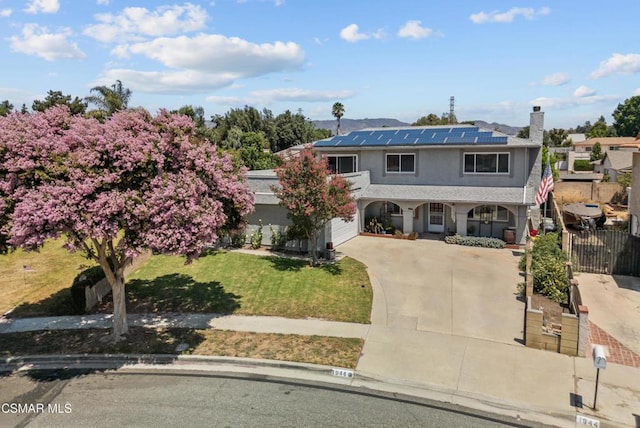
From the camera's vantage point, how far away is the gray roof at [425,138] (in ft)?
78.7

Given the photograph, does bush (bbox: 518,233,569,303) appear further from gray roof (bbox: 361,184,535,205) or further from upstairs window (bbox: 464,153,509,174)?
upstairs window (bbox: 464,153,509,174)

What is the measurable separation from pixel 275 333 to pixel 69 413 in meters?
5.69

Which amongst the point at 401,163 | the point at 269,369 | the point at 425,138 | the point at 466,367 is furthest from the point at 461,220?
the point at 269,369

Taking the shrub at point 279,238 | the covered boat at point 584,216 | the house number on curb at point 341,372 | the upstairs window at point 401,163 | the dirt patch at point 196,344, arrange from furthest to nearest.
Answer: the upstairs window at point 401,163, the covered boat at point 584,216, the shrub at point 279,238, the dirt patch at point 196,344, the house number on curb at point 341,372

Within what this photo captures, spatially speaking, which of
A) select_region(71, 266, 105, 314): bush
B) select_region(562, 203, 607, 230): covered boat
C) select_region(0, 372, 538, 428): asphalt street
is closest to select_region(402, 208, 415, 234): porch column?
select_region(562, 203, 607, 230): covered boat

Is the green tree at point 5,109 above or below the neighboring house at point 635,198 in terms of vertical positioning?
above

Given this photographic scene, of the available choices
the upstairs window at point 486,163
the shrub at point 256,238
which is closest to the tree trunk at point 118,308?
the shrub at point 256,238

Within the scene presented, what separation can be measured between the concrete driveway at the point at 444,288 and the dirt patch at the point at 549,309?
60 cm

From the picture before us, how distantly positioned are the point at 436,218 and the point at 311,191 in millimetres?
11437

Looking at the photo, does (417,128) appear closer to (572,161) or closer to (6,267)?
(6,267)

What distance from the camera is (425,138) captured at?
26.4 m

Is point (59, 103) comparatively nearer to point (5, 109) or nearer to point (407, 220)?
point (5, 109)

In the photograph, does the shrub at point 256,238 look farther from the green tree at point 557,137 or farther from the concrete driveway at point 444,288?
the green tree at point 557,137

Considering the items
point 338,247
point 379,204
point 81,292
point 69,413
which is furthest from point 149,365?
point 379,204
